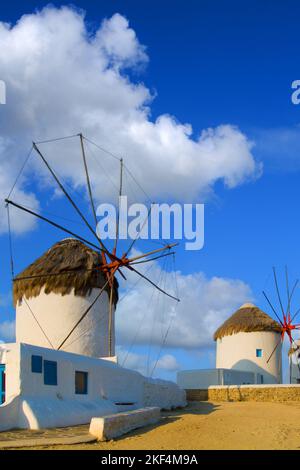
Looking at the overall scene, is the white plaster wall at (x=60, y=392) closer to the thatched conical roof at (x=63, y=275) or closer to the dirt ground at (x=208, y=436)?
the dirt ground at (x=208, y=436)

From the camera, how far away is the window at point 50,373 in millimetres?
16594

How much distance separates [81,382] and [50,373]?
1.99 metres

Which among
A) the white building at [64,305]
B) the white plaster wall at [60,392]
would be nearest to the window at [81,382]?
the white plaster wall at [60,392]

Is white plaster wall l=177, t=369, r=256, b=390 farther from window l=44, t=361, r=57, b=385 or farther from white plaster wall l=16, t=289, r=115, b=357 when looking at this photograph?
window l=44, t=361, r=57, b=385

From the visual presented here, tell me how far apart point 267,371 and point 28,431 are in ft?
96.1

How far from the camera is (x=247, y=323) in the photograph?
4144 cm

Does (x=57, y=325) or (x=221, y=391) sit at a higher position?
(x=57, y=325)

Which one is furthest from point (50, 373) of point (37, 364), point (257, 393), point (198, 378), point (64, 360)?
point (198, 378)

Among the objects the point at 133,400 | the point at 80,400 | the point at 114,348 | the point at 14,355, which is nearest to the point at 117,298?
the point at 114,348

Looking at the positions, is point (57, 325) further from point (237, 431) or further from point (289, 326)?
point (289, 326)

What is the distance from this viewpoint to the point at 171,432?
1533cm

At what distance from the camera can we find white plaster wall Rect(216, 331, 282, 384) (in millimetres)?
40906

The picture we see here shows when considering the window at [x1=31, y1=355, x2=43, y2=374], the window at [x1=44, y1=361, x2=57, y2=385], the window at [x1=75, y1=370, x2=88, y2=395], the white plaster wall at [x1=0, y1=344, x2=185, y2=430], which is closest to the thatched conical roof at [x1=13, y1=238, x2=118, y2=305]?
the white plaster wall at [x1=0, y1=344, x2=185, y2=430]
